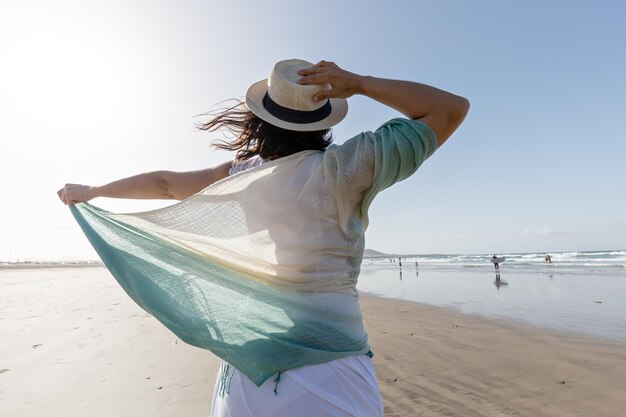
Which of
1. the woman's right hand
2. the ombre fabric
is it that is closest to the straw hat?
the ombre fabric

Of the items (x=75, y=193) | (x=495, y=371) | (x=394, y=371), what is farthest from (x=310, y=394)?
(x=495, y=371)

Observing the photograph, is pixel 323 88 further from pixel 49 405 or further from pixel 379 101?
pixel 49 405

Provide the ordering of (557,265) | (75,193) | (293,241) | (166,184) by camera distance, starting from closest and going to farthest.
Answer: (293,241) → (166,184) → (75,193) → (557,265)

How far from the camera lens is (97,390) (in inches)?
143

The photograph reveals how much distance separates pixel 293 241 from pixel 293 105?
1.45 ft

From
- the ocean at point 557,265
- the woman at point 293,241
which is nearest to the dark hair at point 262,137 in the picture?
the woman at point 293,241

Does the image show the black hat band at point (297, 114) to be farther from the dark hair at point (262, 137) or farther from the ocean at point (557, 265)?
the ocean at point (557, 265)

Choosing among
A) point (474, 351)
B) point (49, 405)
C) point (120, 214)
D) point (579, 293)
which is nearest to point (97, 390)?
point (49, 405)

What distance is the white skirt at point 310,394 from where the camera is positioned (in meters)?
0.99

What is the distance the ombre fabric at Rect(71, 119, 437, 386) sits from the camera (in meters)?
1.06

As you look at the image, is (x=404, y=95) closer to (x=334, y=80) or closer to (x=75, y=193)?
(x=334, y=80)

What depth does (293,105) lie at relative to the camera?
1.19 metres

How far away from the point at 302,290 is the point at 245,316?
25 cm

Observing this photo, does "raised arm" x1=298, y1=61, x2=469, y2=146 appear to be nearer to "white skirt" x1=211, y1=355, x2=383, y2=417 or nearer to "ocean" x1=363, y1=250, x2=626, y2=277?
"white skirt" x1=211, y1=355, x2=383, y2=417
